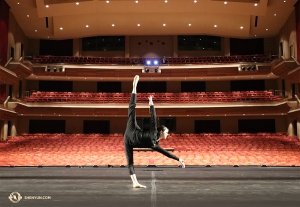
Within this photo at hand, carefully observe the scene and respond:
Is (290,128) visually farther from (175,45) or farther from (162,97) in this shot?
(175,45)

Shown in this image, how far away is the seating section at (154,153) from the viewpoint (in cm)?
1108

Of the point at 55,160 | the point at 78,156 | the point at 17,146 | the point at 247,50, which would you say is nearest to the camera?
the point at 55,160

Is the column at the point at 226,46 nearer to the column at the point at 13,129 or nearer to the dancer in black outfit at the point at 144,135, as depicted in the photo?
the column at the point at 13,129

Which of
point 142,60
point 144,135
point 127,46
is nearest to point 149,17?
point 142,60

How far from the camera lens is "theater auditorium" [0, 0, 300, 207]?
Answer: 15602mm

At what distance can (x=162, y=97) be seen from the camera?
18125 millimetres

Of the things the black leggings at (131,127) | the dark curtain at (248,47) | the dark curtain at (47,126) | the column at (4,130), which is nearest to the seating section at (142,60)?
the dark curtain at (248,47)

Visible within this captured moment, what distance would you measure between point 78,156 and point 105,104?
5.43 m

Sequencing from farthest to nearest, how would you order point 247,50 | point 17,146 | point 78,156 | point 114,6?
point 247,50, point 114,6, point 17,146, point 78,156

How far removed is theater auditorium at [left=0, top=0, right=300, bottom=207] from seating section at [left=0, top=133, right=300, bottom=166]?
94mm

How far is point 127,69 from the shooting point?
59.4 feet

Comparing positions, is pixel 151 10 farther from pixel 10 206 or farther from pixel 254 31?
pixel 10 206

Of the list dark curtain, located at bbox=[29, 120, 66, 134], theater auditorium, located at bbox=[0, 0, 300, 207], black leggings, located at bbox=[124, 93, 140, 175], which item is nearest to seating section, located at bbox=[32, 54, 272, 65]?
theater auditorium, located at bbox=[0, 0, 300, 207]

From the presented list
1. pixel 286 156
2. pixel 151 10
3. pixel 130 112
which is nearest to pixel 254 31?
pixel 151 10
